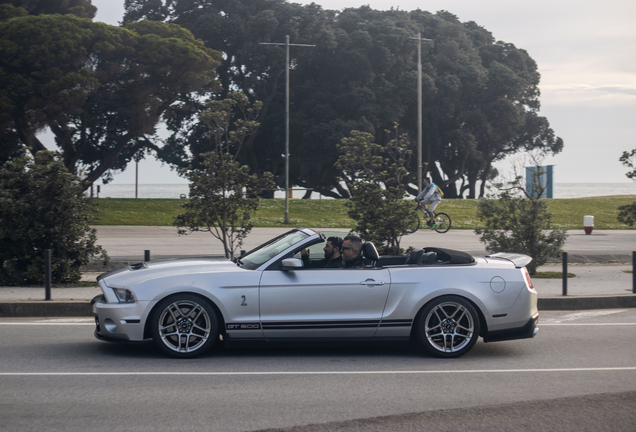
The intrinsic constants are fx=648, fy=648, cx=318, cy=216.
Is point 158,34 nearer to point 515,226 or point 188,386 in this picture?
point 515,226

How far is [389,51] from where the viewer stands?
4603 centimetres

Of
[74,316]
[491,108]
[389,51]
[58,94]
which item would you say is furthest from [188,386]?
[491,108]

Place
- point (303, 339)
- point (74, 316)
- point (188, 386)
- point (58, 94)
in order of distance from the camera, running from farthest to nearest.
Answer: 1. point (58, 94)
2. point (74, 316)
3. point (303, 339)
4. point (188, 386)

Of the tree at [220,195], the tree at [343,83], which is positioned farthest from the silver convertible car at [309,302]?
the tree at [343,83]

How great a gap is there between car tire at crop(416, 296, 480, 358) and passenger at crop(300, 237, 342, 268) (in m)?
1.07

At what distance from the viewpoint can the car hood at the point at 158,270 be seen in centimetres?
671

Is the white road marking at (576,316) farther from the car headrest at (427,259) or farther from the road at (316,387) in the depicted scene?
the car headrest at (427,259)

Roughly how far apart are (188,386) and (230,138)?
346 inches

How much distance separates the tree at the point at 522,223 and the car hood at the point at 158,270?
8317 millimetres

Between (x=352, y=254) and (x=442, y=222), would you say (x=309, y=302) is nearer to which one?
(x=352, y=254)

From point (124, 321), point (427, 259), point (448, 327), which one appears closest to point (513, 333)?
point (448, 327)

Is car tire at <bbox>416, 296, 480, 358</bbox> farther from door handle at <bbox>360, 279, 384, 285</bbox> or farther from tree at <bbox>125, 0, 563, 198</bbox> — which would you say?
tree at <bbox>125, 0, 563, 198</bbox>

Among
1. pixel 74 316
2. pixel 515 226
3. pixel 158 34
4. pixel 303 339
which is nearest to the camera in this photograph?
pixel 303 339

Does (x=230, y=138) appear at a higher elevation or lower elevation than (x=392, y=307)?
higher
